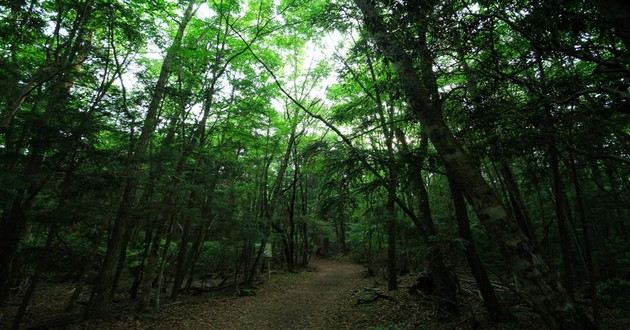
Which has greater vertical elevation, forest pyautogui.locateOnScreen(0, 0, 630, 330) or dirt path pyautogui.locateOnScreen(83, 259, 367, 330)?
forest pyautogui.locateOnScreen(0, 0, 630, 330)

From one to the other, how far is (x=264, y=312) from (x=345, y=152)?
837cm

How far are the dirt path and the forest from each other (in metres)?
0.12

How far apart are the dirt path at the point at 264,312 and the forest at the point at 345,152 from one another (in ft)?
0.39

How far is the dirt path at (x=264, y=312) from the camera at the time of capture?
9.32 meters

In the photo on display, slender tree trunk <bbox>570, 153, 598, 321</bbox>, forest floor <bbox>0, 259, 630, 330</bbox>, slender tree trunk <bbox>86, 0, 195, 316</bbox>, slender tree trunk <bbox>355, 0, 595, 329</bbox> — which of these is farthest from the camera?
slender tree trunk <bbox>86, 0, 195, 316</bbox>

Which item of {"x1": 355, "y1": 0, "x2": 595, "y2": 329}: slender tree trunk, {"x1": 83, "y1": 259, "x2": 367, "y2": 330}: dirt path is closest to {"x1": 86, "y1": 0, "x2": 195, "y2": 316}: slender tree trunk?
{"x1": 83, "y1": 259, "x2": 367, "y2": 330}: dirt path

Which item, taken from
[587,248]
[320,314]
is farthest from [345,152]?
[320,314]

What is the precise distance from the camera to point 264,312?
36.7 ft

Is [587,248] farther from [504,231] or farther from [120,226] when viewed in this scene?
→ [120,226]

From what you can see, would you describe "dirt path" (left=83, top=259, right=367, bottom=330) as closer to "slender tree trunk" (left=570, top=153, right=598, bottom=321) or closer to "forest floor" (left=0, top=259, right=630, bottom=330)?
"forest floor" (left=0, top=259, right=630, bottom=330)

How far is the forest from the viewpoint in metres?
4.23

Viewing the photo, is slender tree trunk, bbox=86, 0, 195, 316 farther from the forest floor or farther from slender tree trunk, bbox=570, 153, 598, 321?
slender tree trunk, bbox=570, 153, 598, 321

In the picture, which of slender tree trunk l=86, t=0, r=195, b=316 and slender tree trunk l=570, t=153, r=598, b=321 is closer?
slender tree trunk l=570, t=153, r=598, b=321

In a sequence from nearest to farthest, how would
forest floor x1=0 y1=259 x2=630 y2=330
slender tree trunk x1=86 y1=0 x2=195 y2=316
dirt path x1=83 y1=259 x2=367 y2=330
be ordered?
1. forest floor x1=0 y1=259 x2=630 y2=330
2. slender tree trunk x1=86 y1=0 x2=195 y2=316
3. dirt path x1=83 y1=259 x2=367 y2=330
